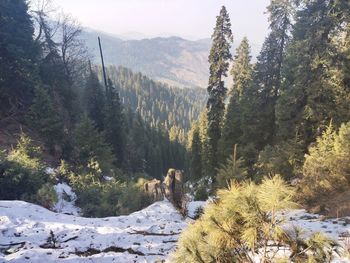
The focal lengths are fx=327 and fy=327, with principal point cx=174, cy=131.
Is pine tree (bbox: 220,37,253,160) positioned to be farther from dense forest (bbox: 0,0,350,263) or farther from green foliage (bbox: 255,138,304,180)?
green foliage (bbox: 255,138,304,180)

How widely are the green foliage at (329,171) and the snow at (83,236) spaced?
5835mm

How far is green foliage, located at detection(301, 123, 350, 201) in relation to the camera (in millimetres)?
12570

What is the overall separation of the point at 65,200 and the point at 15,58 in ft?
52.1

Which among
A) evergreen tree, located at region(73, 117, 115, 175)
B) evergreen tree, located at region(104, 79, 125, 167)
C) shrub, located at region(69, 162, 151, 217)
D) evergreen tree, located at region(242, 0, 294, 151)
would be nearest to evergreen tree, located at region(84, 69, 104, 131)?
evergreen tree, located at region(104, 79, 125, 167)

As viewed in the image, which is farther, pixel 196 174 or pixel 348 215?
pixel 196 174

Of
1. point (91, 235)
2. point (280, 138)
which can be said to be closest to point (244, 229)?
point (91, 235)

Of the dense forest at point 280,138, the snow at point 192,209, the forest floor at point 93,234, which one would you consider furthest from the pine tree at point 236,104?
the forest floor at point 93,234

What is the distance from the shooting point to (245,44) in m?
31.3

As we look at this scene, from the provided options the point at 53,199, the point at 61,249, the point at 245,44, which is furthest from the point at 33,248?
the point at 245,44

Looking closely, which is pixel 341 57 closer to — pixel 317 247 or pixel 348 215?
pixel 348 215

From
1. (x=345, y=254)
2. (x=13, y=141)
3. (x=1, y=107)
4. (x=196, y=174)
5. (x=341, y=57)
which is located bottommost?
(x=196, y=174)

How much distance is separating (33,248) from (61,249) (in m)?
0.66

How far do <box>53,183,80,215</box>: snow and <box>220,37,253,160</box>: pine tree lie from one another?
1433 cm

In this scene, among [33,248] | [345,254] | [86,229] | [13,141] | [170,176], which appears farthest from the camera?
[13,141]
